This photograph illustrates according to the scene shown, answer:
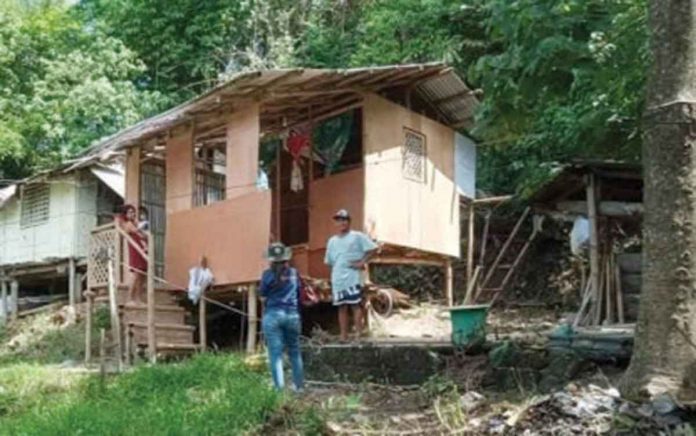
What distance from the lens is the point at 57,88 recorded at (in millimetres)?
19719

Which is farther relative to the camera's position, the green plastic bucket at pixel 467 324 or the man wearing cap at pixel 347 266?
the man wearing cap at pixel 347 266

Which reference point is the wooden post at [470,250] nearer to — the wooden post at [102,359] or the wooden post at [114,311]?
the wooden post at [114,311]

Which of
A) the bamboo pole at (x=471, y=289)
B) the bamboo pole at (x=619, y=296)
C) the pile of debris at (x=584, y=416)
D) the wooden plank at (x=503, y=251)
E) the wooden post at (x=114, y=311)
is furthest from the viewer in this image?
the wooden plank at (x=503, y=251)

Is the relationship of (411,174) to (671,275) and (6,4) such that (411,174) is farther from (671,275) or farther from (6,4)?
(6,4)

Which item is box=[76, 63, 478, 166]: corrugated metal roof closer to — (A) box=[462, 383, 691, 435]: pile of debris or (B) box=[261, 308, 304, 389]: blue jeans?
(B) box=[261, 308, 304, 389]: blue jeans

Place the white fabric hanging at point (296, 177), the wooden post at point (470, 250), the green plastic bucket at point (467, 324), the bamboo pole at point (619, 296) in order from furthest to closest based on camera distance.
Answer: the wooden post at point (470, 250), the white fabric hanging at point (296, 177), the bamboo pole at point (619, 296), the green plastic bucket at point (467, 324)

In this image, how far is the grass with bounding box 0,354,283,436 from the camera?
5.88 metres

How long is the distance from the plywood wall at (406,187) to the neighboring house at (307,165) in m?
0.02

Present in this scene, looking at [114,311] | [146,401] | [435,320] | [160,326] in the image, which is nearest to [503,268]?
[435,320]

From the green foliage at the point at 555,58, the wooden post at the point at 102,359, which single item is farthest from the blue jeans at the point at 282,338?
the green foliage at the point at 555,58

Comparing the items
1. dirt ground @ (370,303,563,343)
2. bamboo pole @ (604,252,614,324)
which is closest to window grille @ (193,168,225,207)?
dirt ground @ (370,303,563,343)

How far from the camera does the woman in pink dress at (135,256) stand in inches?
491

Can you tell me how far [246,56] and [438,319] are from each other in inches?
356

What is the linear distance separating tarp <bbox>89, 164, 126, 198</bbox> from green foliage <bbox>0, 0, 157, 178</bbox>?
195cm
